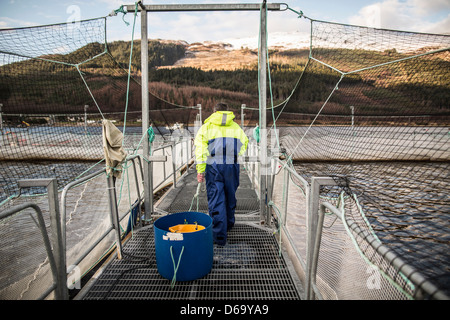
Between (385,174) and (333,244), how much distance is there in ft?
53.1

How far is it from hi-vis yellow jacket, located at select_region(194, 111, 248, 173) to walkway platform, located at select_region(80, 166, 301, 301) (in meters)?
1.10

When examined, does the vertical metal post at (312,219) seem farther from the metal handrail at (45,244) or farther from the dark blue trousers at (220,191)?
the metal handrail at (45,244)

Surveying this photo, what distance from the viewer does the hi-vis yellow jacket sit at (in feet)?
10.3

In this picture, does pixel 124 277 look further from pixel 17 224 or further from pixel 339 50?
pixel 339 50

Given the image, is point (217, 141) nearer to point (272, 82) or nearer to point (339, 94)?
point (272, 82)

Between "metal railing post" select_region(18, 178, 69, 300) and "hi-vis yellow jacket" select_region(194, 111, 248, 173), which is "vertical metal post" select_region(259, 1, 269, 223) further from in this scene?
"metal railing post" select_region(18, 178, 69, 300)

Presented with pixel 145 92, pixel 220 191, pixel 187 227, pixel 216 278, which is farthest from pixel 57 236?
pixel 145 92

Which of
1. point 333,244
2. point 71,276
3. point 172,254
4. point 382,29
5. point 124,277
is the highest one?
point 382,29

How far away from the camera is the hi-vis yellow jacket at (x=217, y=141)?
3.14m

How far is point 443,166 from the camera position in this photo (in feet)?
58.8

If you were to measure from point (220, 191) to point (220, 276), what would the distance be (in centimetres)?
99

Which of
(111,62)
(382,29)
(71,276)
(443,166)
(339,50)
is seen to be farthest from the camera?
(443,166)

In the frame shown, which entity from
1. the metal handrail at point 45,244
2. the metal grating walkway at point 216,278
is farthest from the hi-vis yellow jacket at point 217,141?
the metal handrail at point 45,244
